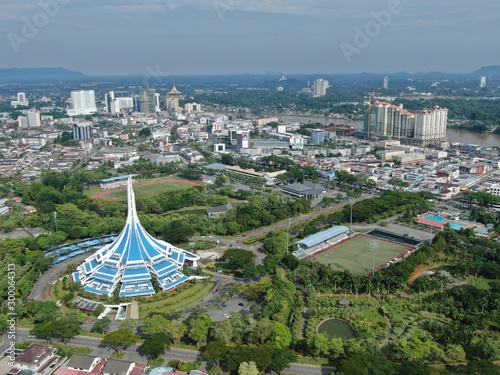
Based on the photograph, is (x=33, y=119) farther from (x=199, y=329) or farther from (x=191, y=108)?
(x=199, y=329)

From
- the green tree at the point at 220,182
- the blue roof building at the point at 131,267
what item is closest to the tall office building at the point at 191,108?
the green tree at the point at 220,182

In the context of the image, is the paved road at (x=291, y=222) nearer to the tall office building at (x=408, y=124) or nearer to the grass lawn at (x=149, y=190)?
the grass lawn at (x=149, y=190)

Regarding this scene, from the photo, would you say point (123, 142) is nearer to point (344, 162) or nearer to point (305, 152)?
point (305, 152)

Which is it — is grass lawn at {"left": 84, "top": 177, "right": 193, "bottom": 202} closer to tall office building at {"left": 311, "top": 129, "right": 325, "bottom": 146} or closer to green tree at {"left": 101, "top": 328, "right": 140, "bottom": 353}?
green tree at {"left": 101, "top": 328, "right": 140, "bottom": 353}

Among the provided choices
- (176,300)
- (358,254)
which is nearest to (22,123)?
(176,300)

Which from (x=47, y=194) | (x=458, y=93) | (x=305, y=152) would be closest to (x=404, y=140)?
(x=305, y=152)
